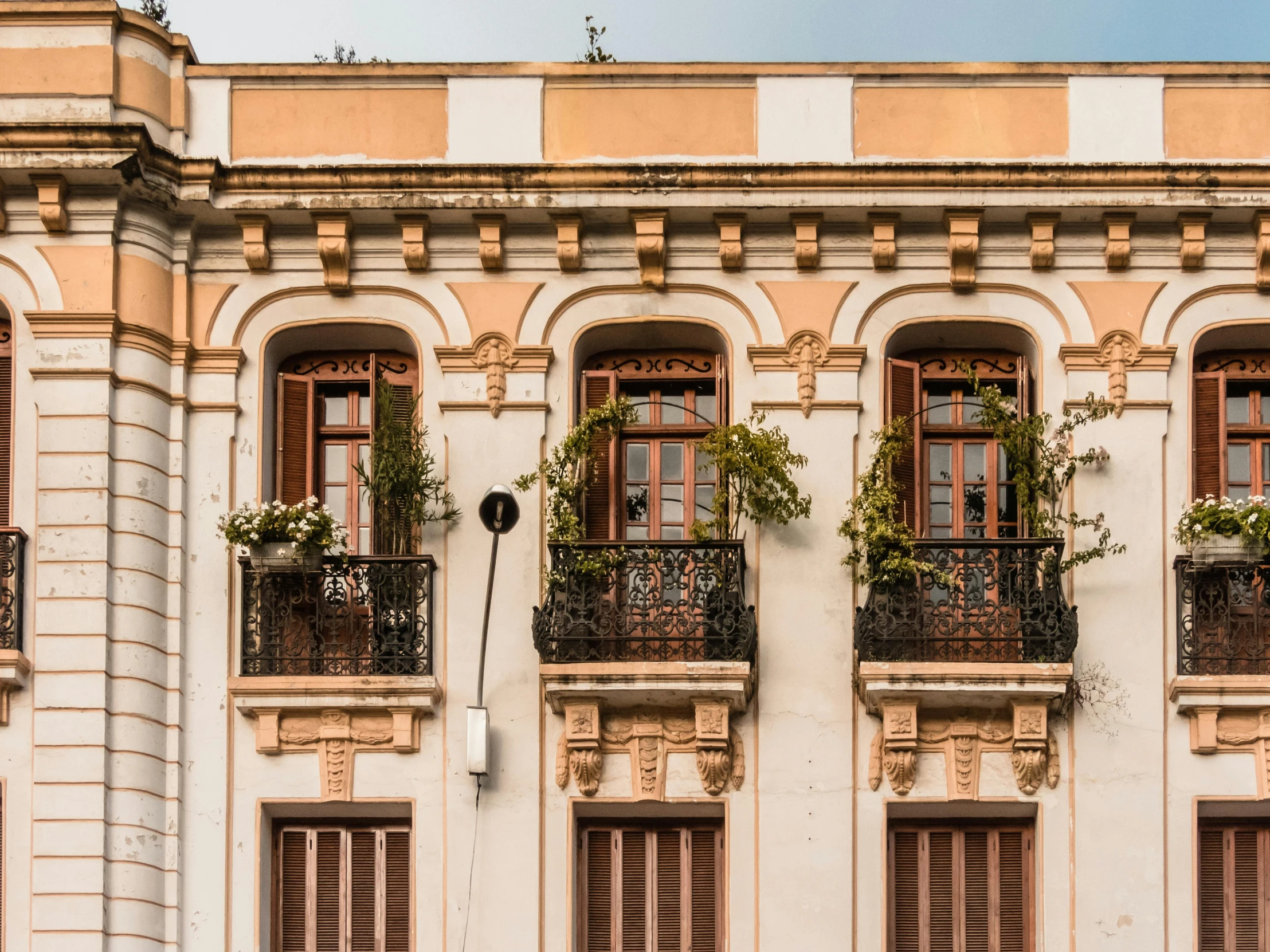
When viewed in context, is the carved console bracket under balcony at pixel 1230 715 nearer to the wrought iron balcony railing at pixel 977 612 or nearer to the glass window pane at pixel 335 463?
the wrought iron balcony railing at pixel 977 612

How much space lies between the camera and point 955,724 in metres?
18.9

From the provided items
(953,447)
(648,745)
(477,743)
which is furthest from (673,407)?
(477,743)

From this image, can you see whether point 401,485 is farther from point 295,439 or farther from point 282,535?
point 295,439

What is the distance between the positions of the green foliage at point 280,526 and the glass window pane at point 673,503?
2.66 meters

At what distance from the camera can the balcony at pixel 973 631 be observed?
60.9ft

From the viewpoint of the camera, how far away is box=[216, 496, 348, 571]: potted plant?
62.0 feet

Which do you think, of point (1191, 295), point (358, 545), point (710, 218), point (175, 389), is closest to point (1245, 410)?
point (1191, 295)

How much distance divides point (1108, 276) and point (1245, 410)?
5.11 feet

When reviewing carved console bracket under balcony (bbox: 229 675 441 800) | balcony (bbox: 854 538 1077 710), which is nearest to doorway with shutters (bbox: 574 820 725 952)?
carved console bracket under balcony (bbox: 229 675 441 800)

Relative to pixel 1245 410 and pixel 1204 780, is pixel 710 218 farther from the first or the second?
pixel 1204 780

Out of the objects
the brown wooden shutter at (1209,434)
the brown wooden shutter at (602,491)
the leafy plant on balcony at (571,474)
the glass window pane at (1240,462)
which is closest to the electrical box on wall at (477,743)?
the leafy plant on balcony at (571,474)

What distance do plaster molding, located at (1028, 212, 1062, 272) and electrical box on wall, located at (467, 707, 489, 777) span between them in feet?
18.7

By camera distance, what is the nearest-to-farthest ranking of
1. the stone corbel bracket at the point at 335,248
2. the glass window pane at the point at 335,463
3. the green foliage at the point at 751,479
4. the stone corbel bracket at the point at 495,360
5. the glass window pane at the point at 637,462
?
the green foliage at the point at 751,479 → the stone corbel bracket at the point at 495,360 → the stone corbel bracket at the point at 335,248 → the glass window pane at the point at 637,462 → the glass window pane at the point at 335,463

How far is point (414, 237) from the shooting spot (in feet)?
65.7
